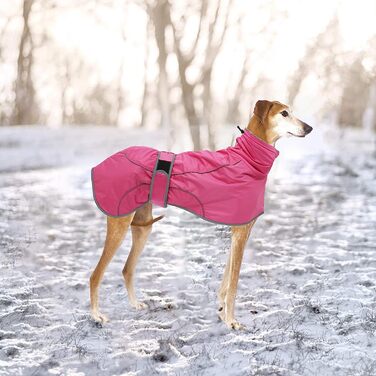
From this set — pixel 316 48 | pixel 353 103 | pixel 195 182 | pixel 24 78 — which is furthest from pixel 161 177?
pixel 353 103

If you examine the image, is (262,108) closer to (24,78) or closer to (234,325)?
(234,325)

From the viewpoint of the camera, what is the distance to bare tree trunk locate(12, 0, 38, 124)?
20.9m

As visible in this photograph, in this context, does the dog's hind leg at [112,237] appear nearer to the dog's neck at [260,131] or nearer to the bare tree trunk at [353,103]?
the dog's neck at [260,131]

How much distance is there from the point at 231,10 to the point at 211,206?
1170 cm

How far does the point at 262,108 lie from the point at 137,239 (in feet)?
5.60

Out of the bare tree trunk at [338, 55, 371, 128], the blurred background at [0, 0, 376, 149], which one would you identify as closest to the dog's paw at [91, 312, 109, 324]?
the blurred background at [0, 0, 376, 149]

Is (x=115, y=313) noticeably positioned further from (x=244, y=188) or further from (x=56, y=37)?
(x=56, y=37)

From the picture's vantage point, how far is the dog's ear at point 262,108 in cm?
434

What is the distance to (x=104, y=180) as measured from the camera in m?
4.43

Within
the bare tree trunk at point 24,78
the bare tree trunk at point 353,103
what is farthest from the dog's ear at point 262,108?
the bare tree trunk at point 353,103

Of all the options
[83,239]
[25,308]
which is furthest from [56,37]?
[25,308]

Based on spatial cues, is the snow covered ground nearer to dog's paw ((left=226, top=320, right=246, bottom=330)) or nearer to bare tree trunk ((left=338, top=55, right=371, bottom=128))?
dog's paw ((left=226, top=320, right=246, bottom=330))

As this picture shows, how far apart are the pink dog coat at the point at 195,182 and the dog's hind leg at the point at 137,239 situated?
18.4 inches

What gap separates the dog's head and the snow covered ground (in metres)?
1.73
